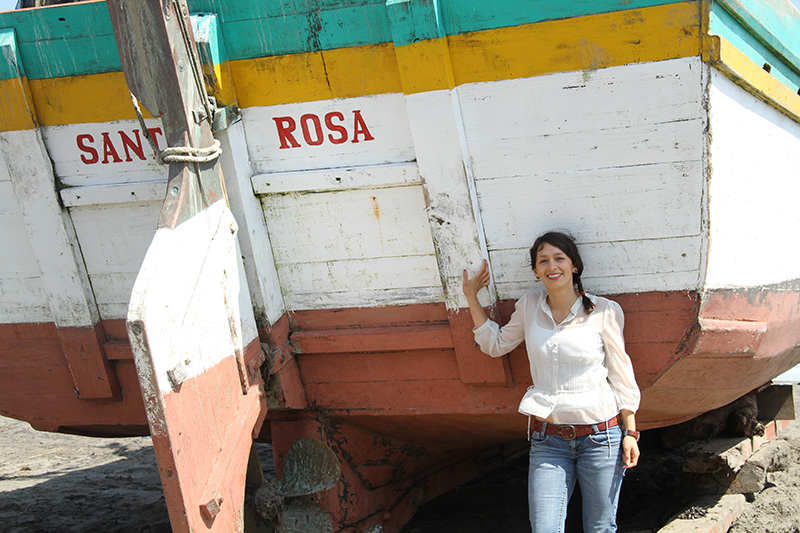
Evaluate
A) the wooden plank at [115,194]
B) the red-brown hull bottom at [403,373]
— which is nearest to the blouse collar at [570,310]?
the red-brown hull bottom at [403,373]

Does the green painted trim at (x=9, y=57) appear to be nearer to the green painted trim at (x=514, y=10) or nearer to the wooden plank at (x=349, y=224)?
the wooden plank at (x=349, y=224)

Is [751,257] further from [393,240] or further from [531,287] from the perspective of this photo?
[393,240]

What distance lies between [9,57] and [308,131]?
4.00ft

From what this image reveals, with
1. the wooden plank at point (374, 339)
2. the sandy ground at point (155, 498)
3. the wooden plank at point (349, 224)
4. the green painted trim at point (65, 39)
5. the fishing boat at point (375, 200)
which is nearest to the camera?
the fishing boat at point (375, 200)

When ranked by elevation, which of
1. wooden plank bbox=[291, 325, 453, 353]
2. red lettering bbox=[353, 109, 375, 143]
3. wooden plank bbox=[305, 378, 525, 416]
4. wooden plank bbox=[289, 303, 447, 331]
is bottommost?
wooden plank bbox=[305, 378, 525, 416]

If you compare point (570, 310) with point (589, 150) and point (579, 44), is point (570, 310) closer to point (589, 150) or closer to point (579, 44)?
point (589, 150)

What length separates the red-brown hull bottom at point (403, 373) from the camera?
10.3ft

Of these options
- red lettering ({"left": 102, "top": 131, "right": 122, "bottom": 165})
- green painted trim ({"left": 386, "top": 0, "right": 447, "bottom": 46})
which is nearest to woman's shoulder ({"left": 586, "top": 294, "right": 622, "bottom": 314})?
green painted trim ({"left": 386, "top": 0, "right": 447, "bottom": 46})

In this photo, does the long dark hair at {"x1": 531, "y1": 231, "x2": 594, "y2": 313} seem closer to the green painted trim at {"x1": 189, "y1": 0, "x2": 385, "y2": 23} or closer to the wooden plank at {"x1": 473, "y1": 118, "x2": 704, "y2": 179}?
the wooden plank at {"x1": 473, "y1": 118, "x2": 704, "y2": 179}

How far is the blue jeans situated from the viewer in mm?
2955

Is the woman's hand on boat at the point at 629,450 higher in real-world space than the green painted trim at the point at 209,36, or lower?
lower

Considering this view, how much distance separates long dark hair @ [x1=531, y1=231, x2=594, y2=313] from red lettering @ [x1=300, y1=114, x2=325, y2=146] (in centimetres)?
95

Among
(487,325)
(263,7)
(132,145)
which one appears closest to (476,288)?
(487,325)

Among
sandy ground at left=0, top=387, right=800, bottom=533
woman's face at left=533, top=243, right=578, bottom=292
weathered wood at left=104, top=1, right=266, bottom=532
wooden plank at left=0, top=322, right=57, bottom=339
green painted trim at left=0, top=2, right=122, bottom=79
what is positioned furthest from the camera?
sandy ground at left=0, top=387, right=800, bottom=533
